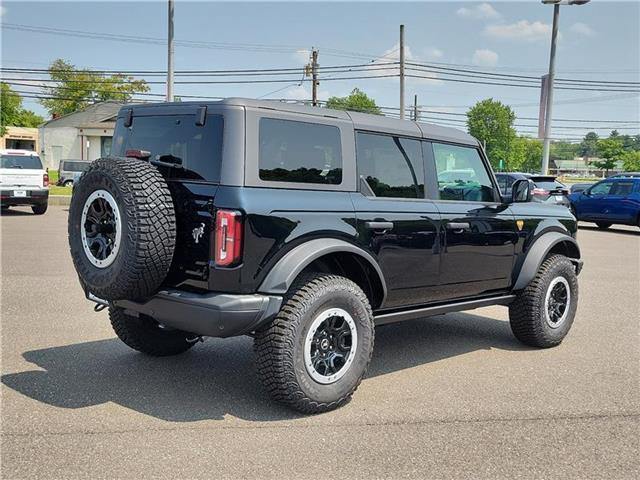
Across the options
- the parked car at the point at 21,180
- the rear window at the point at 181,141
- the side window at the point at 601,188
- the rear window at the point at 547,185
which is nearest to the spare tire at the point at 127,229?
the rear window at the point at 181,141

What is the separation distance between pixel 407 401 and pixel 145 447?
1.81 m

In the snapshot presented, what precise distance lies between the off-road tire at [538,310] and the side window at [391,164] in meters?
1.62

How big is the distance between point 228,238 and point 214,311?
0.43m

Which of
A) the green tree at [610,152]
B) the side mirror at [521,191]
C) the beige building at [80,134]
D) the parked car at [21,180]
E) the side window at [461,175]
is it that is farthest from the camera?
the green tree at [610,152]

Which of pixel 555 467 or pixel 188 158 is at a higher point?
pixel 188 158

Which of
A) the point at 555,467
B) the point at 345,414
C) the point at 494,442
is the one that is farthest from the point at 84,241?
the point at 555,467

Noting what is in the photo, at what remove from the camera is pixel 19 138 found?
65312 mm

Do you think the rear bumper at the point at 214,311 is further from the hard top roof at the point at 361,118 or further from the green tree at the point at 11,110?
the green tree at the point at 11,110

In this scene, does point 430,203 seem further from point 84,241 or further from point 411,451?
point 84,241

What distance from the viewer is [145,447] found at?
344 centimetres

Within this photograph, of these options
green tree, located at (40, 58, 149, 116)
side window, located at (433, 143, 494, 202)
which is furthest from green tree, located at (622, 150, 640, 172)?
side window, located at (433, 143, 494, 202)

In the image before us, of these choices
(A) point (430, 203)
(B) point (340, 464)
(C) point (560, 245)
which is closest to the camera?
(B) point (340, 464)

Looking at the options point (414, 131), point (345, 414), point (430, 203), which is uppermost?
point (414, 131)

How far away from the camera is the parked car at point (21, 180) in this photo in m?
17.1
